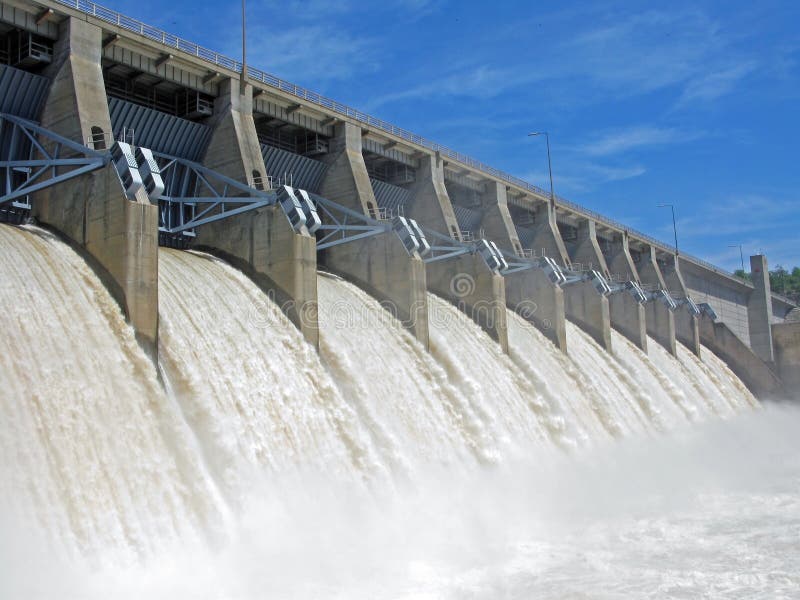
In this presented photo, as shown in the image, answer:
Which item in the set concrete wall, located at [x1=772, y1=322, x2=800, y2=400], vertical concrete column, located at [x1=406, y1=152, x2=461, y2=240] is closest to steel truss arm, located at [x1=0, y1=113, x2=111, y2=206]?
vertical concrete column, located at [x1=406, y1=152, x2=461, y2=240]

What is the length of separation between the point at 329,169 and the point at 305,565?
16909 mm

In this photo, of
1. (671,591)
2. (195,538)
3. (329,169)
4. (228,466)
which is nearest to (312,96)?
(329,169)

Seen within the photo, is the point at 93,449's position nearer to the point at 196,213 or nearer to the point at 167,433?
the point at 167,433

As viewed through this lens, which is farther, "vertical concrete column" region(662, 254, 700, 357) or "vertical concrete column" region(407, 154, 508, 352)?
"vertical concrete column" region(662, 254, 700, 357)

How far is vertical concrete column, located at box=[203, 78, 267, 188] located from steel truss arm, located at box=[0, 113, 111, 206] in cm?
502

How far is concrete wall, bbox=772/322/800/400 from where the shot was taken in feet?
160

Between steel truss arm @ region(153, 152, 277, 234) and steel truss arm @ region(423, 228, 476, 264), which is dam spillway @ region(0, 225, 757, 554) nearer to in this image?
steel truss arm @ region(153, 152, 277, 234)

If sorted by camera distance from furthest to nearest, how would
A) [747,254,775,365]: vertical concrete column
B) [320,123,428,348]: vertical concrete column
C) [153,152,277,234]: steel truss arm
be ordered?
[747,254,775,365]: vertical concrete column → [320,123,428,348]: vertical concrete column → [153,152,277,234]: steel truss arm

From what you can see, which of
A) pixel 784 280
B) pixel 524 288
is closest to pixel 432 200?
pixel 524 288

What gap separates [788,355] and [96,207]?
46.7 metres

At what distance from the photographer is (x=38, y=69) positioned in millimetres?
19578

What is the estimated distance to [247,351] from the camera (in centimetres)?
1709

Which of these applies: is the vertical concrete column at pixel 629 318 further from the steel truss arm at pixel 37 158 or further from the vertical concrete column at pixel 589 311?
the steel truss arm at pixel 37 158

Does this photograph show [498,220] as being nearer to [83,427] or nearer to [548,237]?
[548,237]
